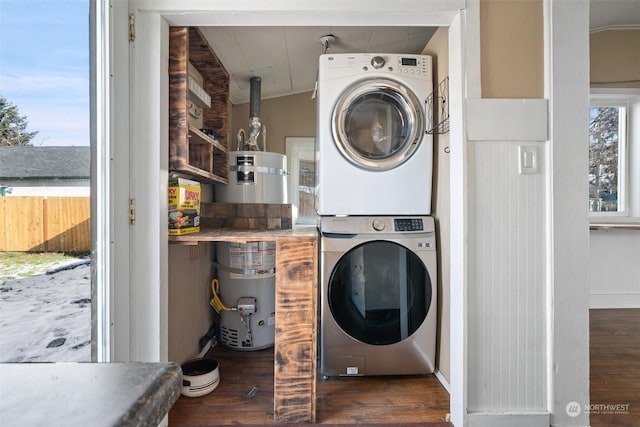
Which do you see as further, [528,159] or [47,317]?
[528,159]

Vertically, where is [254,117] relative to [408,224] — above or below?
above

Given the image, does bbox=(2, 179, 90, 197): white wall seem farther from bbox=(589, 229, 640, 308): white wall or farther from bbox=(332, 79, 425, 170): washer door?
bbox=(589, 229, 640, 308): white wall

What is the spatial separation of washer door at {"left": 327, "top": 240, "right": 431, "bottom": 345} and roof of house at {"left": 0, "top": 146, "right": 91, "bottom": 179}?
48.9 inches

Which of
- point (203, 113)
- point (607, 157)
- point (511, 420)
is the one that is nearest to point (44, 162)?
point (203, 113)

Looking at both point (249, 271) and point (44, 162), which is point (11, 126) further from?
point (249, 271)

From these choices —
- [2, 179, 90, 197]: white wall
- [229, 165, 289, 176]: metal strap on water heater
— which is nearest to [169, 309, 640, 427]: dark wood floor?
[2, 179, 90, 197]: white wall

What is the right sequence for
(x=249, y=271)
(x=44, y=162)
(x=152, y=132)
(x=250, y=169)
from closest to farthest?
(x=44, y=162) → (x=152, y=132) → (x=249, y=271) → (x=250, y=169)

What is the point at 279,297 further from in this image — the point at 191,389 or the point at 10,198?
the point at 10,198

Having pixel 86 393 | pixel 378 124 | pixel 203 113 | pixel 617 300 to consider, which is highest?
pixel 203 113

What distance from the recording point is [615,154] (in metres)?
3.19

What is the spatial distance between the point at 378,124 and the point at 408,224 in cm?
63

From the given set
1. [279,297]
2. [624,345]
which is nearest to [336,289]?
[279,297]

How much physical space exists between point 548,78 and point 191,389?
2.19 m

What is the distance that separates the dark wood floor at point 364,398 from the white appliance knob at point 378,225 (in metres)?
0.86
